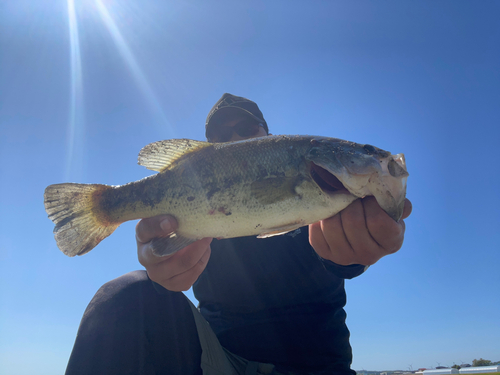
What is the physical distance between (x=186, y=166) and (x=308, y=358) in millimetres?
3017

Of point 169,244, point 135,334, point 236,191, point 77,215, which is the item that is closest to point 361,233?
point 236,191

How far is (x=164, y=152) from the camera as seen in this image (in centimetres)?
294

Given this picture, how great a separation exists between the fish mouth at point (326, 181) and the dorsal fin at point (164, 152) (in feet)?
4.33

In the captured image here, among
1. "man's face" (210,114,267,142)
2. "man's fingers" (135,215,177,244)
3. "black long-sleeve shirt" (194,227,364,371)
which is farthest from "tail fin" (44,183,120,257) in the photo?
"man's face" (210,114,267,142)

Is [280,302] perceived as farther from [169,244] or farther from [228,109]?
[228,109]

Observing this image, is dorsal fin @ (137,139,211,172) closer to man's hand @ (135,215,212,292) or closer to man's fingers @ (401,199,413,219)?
man's hand @ (135,215,212,292)

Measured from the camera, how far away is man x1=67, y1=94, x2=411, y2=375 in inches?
101

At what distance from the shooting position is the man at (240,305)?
101 inches

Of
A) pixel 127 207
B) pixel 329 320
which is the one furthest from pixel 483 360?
pixel 127 207

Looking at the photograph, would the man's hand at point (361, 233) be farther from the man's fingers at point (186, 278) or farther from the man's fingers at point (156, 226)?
the man's fingers at point (156, 226)

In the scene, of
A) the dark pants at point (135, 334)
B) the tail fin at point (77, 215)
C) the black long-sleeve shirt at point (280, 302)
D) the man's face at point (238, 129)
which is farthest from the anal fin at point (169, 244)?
the man's face at point (238, 129)

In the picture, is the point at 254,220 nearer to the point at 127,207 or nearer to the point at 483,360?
the point at 127,207

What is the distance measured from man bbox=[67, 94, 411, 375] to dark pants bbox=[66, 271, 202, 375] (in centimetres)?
1

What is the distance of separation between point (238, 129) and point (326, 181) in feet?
12.3
